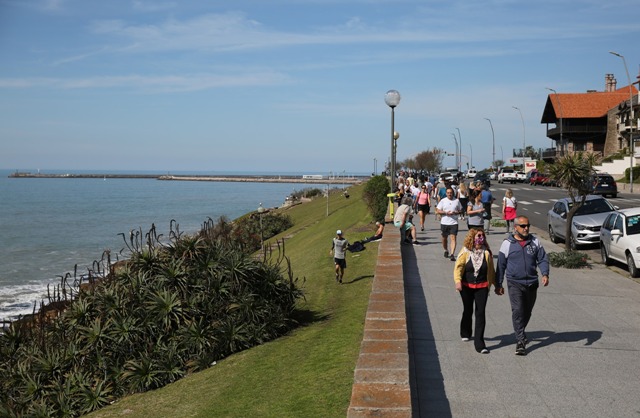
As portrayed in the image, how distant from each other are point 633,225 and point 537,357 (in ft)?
30.6

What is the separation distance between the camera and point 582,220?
21312mm

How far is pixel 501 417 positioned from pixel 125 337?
20.5ft

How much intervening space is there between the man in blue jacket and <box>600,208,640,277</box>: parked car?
23.9 feet

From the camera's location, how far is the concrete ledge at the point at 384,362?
20.2ft

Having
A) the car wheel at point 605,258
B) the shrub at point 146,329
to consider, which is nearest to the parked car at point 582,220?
the car wheel at point 605,258

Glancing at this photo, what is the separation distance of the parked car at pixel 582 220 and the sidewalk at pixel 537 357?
6260mm

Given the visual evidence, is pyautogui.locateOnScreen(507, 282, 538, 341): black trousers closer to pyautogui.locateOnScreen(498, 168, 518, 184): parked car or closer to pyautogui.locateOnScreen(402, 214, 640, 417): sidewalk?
pyautogui.locateOnScreen(402, 214, 640, 417): sidewalk

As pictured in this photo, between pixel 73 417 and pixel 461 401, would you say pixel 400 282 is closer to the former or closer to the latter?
pixel 461 401

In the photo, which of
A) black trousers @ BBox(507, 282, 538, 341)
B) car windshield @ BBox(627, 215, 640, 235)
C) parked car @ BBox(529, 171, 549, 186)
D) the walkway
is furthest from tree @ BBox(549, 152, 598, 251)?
parked car @ BBox(529, 171, 549, 186)

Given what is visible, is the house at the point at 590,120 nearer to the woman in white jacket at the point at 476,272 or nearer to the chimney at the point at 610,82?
the chimney at the point at 610,82

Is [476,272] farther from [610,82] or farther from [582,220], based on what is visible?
[610,82]

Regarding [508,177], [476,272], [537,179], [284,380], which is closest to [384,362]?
[284,380]

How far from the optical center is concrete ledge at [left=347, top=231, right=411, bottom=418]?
616 cm

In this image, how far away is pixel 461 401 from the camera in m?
7.45
